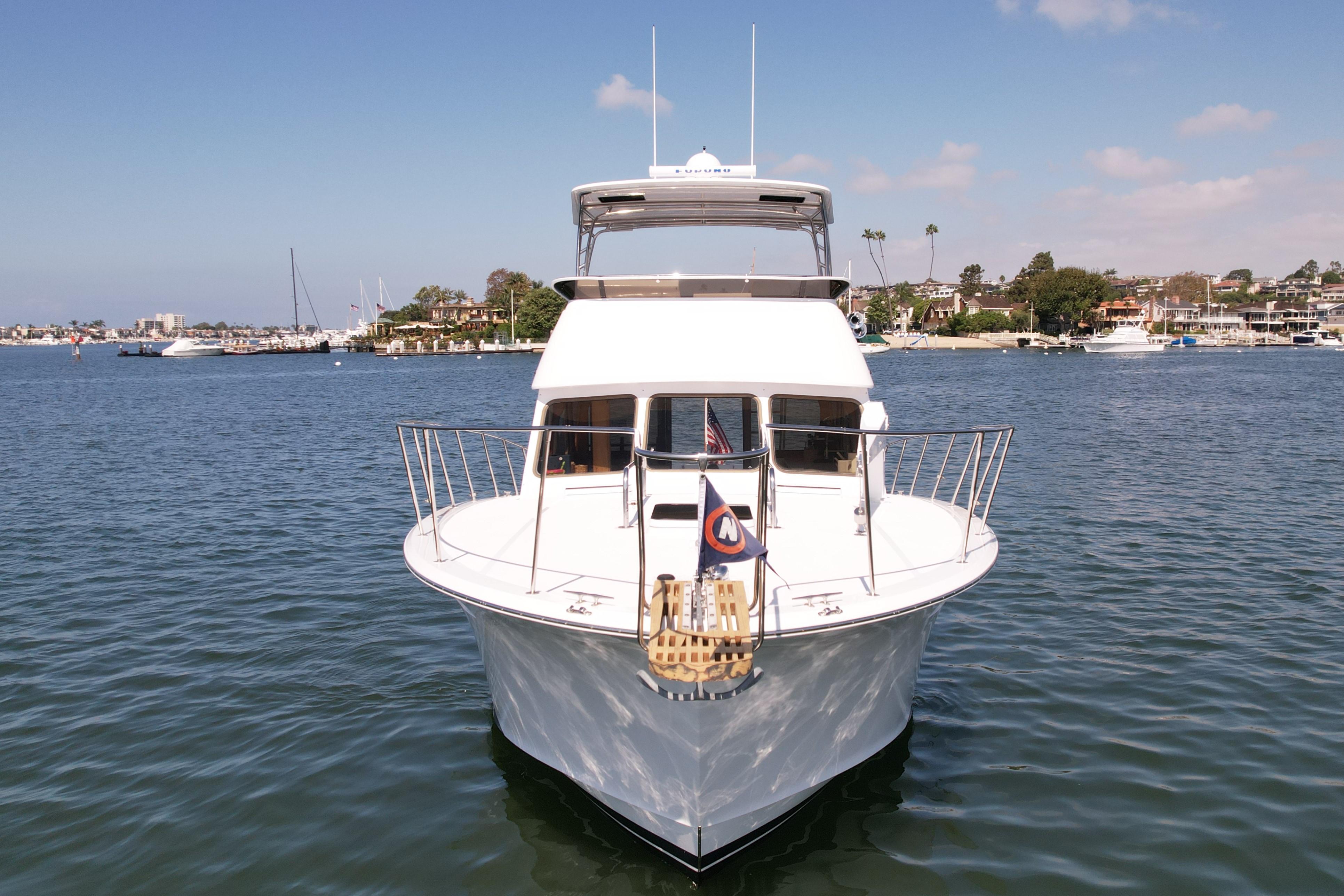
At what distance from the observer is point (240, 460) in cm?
2333

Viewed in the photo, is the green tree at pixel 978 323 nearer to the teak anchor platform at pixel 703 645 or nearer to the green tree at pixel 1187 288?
the green tree at pixel 1187 288

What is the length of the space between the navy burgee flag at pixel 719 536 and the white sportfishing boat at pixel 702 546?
0.05 ft

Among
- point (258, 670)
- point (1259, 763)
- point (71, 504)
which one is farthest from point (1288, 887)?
point (71, 504)

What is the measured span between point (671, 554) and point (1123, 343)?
10745 centimetres

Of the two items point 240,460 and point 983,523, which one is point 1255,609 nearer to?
point 983,523

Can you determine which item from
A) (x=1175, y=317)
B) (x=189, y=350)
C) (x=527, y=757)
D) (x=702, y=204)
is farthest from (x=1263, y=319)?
(x=189, y=350)

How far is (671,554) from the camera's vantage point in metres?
6.03

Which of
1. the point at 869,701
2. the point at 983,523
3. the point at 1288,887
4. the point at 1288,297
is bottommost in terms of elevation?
the point at 1288,887

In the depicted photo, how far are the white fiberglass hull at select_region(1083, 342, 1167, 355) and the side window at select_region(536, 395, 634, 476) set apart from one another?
3976 inches

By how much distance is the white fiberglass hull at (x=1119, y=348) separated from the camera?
97000 mm

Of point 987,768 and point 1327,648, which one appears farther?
point 1327,648

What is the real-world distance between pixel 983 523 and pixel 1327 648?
204 inches

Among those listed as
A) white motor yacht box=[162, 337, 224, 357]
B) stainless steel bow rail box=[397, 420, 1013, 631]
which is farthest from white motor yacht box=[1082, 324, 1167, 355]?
white motor yacht box=[162, 337, 224, 357]

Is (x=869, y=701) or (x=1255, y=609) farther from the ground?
(x=869, y=701)
